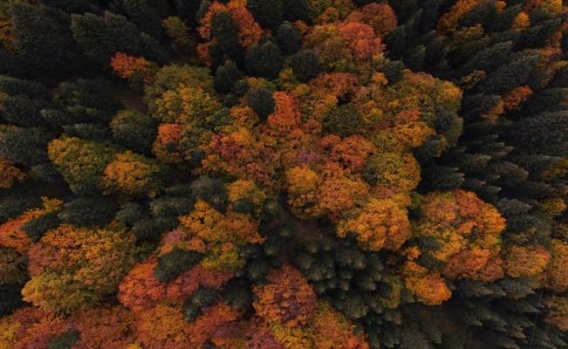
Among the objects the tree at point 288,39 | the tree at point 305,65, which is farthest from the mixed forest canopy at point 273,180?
the tree at point 288,39

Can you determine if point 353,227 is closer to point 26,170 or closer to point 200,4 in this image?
point 200,4

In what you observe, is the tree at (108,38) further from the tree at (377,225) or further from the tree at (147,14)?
the tree at (377,225)

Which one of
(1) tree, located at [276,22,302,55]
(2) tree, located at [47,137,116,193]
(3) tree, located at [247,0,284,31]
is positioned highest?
(3) tree, located at [247,0,284,31]

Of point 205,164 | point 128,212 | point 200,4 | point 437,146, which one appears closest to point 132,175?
point 128,212

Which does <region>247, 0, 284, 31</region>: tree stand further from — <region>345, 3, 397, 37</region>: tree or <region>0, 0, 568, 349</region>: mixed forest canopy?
<region>345, 3, 397, 37</region>: tree

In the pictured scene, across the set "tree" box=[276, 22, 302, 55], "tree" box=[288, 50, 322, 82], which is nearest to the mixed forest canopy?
"tree" box=[288, 50, 322, 82]

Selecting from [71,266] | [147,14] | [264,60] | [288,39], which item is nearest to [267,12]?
[288,39]

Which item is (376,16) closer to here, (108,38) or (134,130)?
(108,38)

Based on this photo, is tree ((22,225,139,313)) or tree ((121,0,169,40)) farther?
tree ((121,0,169,40))
